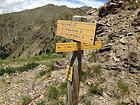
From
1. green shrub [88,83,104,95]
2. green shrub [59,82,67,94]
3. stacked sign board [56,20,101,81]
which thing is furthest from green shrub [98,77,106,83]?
stacked sign board [56,20,101,81]

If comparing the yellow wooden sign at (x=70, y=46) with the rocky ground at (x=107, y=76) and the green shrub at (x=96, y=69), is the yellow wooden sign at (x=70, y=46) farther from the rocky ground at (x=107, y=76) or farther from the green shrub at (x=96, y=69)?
the green shrub at (x=96, y=69)

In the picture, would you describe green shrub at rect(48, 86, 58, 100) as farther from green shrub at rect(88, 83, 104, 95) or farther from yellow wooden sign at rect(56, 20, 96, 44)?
yellow wooden sign at rect(56, 20, 96, 44)

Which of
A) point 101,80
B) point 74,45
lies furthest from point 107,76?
point 74,45

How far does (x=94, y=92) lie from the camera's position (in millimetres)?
3971

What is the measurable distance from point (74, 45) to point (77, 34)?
207mm

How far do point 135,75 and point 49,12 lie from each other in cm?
18845

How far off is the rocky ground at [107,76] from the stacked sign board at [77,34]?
914 millimetres

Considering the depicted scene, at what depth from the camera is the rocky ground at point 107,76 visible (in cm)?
381

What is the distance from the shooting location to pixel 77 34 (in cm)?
220

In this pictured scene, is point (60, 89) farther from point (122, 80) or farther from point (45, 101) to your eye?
point (122, 80)

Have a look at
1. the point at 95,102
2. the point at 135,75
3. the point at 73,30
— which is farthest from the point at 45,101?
the point at 135,75

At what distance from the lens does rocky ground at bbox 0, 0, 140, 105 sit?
12.5ft

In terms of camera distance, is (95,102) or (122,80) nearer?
(95,102)

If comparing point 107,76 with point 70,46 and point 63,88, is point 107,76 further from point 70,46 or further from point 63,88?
point 70,46
